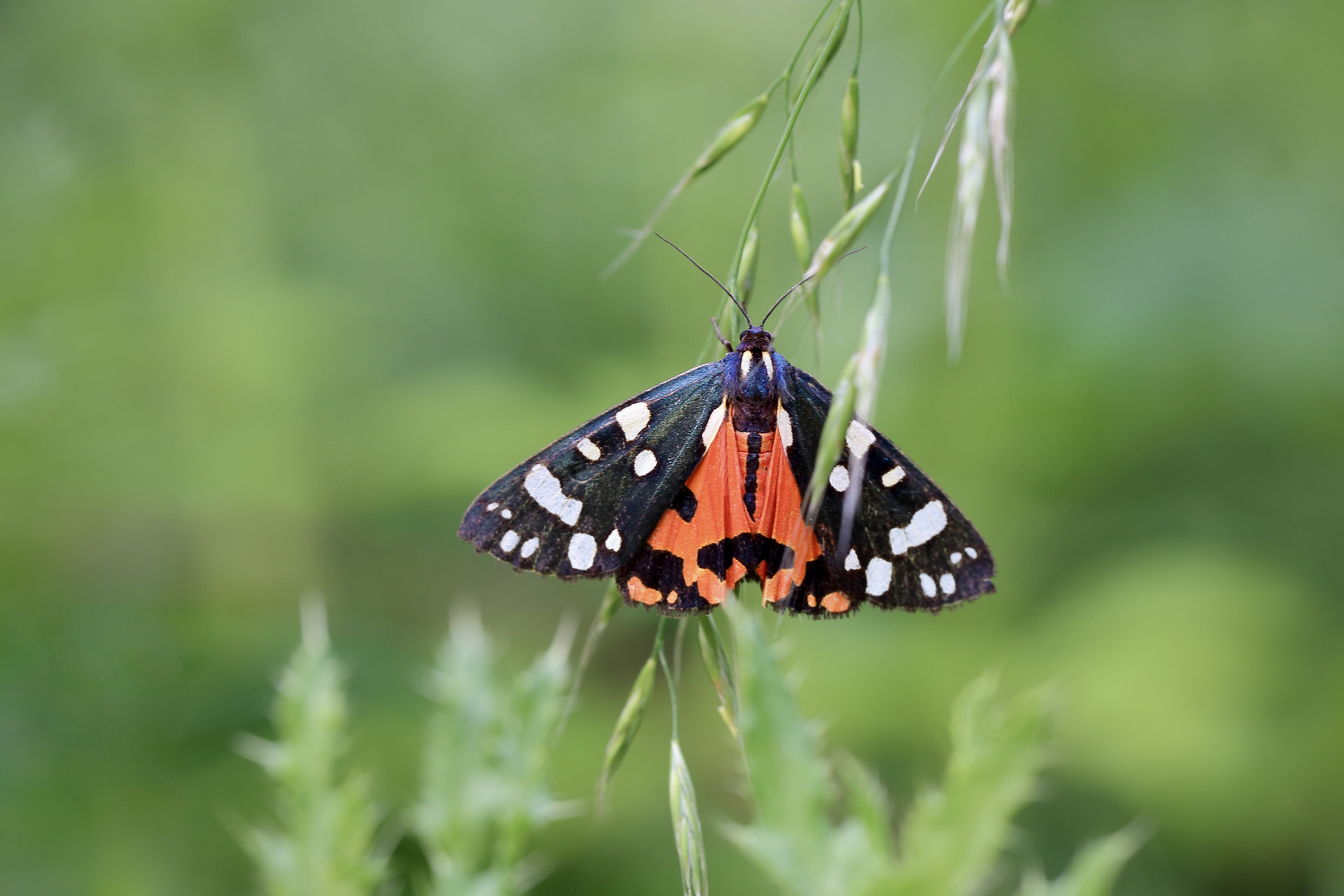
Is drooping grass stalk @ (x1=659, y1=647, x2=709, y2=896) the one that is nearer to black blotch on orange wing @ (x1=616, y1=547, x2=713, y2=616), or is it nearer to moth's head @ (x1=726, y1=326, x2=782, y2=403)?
black blotch on orange wing @ (x1=616, y1=547, x2=713, y2=616)

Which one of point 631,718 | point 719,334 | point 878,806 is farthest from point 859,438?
point 878,806

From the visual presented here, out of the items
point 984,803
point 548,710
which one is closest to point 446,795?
point 548,710

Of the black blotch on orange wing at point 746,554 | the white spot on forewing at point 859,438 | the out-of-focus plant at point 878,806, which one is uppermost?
the white spot on forewing at point 859,438

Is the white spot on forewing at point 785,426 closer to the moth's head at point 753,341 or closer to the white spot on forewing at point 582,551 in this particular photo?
the moth's head at point 753,341

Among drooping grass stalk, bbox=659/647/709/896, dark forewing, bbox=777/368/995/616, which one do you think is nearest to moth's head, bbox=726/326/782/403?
dark forewing, bbox=777/368/995/616

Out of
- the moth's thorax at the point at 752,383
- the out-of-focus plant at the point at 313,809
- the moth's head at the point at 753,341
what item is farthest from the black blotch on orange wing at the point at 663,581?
the out-of-focus plant at the point at 313,809

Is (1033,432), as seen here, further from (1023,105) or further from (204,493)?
(204,493)
